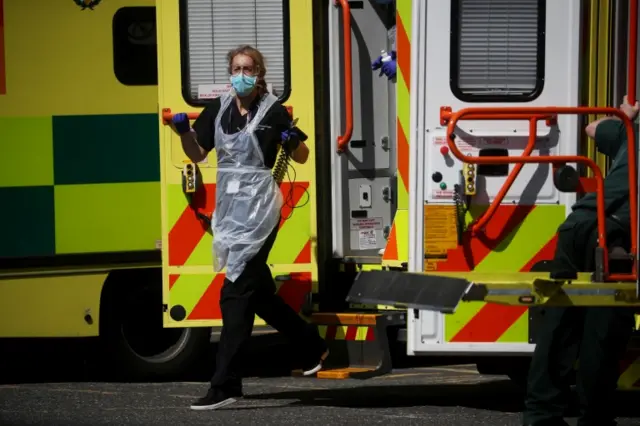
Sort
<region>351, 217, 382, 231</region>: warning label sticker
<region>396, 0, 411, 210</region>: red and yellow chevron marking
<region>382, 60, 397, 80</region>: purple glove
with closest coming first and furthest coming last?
<region>396, 0, 411, 210</region>: red and yellow chevron marking → <region>382, 60, 397, 80</region>: purple glove → <region>351, 217, 382, 231</region>: warning label sticker

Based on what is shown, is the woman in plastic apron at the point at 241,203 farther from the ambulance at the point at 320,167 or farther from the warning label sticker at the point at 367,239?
the warning label sticker at the point at 367,239

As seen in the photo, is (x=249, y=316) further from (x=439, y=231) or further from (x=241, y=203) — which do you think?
(x=439, y=231)

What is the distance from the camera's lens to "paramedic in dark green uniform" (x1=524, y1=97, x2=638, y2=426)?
23.0 ft

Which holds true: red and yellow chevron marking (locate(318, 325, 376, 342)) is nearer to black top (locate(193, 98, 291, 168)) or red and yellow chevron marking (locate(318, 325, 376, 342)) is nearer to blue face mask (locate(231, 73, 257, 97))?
black top (locate(193, 98, 291, 168))

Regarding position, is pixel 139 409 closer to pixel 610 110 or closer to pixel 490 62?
pixel 490 62

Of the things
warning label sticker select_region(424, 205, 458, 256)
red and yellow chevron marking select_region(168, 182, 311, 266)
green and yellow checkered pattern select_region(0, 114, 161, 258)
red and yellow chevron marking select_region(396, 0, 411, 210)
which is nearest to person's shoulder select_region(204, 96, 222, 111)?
red and yellow chevron marking select_region(168, 182, 311, 266)

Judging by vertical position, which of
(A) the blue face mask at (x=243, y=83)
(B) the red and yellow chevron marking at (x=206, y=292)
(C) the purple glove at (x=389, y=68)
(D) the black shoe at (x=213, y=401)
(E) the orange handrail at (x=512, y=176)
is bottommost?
(D) the black shoe at (x=213, y=401)

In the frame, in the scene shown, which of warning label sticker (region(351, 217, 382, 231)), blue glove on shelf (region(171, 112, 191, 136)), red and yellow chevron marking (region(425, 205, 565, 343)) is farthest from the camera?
warning label sticker (region(351, 217, 382, 231))

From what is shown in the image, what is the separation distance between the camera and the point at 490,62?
795cm

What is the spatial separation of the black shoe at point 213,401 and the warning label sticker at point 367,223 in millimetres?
1589

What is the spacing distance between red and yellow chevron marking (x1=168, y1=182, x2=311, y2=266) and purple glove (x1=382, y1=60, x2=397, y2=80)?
34.4 inches

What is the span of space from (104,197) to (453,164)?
3084mm

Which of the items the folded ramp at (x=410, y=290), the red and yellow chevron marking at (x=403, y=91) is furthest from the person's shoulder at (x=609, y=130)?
the red and yellow chevron marking at (x=403, y=91)

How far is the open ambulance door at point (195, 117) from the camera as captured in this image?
912 cm
